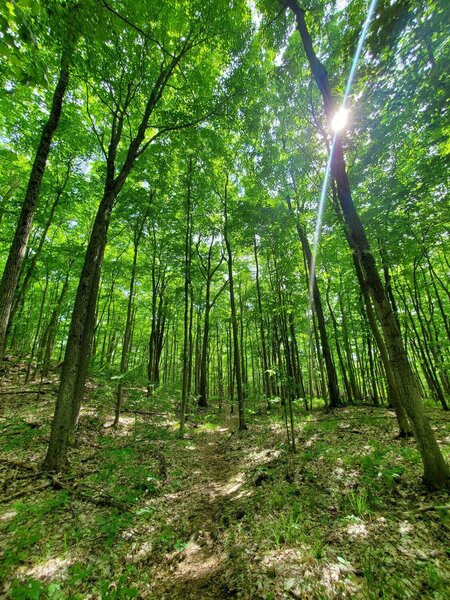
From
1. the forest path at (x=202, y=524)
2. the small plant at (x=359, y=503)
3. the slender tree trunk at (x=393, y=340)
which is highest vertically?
the slender tree trunk at (x=393, y=340)

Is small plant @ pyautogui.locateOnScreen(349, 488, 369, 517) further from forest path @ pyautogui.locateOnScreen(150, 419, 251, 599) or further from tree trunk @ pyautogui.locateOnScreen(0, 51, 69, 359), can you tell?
tree trunk @ pyautogui.locateOnScreen(0, 51, 69, 359)

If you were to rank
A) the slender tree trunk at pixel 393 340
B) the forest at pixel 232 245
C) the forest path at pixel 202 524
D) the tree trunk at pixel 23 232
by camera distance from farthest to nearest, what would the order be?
the tree trunk at pixel 23 232 < the slender tree trunk at pixel 393 340 < the forest at pixel 232 245 < the forest path at pixel 202 524

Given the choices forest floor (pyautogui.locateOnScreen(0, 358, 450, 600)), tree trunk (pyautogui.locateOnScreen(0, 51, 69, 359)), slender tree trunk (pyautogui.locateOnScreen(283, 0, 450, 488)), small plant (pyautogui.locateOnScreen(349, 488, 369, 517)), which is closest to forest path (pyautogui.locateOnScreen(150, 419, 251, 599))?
forest floor (pyautogui.locateOnScreen(0, 358, 450, 600))

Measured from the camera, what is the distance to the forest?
10.3 ft

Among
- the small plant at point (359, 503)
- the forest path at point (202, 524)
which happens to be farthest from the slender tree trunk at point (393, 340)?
the forest path at point (202, 524)

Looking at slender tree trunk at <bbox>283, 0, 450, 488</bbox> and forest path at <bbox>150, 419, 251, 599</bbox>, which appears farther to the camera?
slender tree trunk at <bbox>283, 0, 450, 488</bbox>

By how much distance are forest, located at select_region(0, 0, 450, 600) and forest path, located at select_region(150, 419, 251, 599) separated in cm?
4

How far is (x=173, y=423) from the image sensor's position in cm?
1191

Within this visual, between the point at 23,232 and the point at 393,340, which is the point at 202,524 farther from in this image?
the point at 23,232

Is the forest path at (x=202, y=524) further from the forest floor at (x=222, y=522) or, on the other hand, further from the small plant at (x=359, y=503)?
the small plant at (x=359, y=503)

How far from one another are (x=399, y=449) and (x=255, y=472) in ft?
11.5

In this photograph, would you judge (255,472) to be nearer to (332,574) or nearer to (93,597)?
(332,574)

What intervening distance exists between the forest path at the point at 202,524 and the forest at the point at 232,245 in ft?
0.13

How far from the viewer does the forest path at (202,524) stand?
3.04 m
